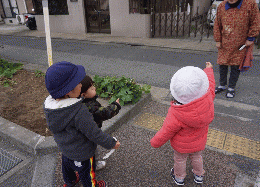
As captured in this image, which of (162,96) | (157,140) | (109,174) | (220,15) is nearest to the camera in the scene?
(157,140)

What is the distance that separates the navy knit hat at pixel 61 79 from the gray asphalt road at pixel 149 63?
2.65m

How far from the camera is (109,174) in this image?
2406mm

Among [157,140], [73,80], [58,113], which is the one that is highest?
[73,80]

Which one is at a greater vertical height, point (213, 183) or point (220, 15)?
point (220, 15)

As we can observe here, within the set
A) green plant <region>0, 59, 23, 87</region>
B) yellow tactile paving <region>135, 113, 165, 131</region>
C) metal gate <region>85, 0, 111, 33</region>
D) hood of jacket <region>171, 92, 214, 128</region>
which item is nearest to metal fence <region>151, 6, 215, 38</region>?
metal gate <region>85, 0, 111, 33</region>

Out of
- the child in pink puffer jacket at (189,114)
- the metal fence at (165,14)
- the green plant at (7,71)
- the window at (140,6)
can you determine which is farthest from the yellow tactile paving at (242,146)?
the window at (140,6)

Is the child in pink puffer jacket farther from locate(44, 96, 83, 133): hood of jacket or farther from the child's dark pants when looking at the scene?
locate(44, 96, 83, 133): hood of jacket

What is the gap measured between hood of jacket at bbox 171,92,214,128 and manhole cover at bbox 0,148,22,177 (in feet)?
7.06

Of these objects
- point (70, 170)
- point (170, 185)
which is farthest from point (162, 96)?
point (70, 170)

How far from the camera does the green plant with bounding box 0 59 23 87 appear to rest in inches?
200

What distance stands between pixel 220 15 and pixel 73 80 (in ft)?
11.3

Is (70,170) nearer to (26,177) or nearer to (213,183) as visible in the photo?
(26,177)

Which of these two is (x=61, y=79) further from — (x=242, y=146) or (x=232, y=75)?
(x=232, y=75)

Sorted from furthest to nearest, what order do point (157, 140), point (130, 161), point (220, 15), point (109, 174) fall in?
Result: 1. point (220, 15)
2. point (130, 161)
3. point (109, 174)
4. point (157, 140)
